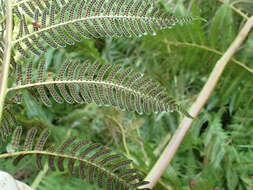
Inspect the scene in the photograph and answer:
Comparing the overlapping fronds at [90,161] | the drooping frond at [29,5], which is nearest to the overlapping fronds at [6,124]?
the overlapping fronds at [90,161]

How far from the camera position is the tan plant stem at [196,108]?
78cm

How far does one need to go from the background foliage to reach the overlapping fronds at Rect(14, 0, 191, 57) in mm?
292

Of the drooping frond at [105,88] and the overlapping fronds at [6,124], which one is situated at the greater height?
the drooping frond at [105,88]

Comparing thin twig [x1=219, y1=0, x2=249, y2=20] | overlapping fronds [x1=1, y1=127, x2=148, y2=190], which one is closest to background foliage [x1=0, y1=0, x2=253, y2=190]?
thin twig [x1=219, y1=0, x2=249, y2=20]

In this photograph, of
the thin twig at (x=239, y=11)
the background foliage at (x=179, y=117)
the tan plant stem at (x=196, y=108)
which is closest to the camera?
the tan plant stem at (x=196, y=108)

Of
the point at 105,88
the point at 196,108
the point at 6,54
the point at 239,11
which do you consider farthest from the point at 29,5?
the point at 239,11

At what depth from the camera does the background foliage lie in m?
0.91

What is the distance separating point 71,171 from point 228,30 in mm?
657

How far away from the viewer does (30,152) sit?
58 cm

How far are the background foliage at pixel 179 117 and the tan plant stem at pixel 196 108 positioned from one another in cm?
3

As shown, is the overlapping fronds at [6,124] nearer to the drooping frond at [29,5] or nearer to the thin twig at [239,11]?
the drooping frond at [29,5]

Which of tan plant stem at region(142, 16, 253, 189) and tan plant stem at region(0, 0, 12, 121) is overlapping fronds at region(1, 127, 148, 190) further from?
tan plant stem at region(142, 16, 253, 189)

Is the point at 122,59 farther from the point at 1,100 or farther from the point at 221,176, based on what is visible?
the point at 1,100

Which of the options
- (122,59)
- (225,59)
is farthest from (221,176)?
(122,59)
